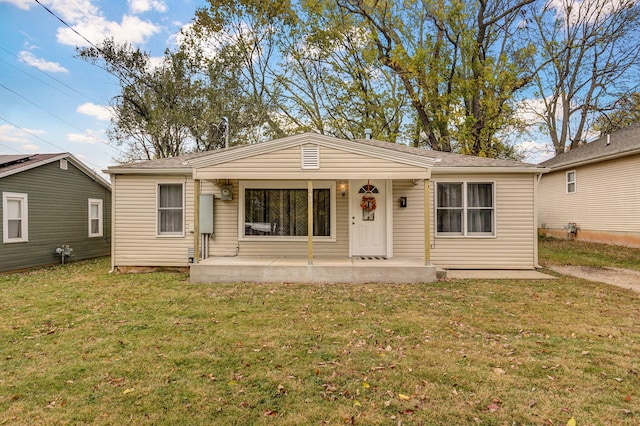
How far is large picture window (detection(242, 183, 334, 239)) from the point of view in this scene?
28.6 feet

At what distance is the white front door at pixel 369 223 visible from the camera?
851 cm

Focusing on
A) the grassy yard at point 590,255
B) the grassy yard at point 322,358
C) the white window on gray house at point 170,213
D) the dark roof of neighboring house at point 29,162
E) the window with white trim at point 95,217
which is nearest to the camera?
the grassy yard at point 322,358

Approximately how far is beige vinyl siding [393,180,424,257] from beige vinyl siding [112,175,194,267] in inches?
210

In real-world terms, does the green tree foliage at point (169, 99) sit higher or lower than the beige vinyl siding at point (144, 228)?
higher

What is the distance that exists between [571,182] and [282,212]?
1324 centimetres

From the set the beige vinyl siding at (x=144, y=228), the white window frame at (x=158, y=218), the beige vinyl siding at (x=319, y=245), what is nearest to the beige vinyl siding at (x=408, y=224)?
the beige vinyl siding at (x=319, y=245)

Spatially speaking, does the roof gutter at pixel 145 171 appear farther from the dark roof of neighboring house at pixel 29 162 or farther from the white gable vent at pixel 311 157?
the white gable vent at pixel 311 157

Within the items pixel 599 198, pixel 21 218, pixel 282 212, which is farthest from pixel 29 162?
pixel 599 198

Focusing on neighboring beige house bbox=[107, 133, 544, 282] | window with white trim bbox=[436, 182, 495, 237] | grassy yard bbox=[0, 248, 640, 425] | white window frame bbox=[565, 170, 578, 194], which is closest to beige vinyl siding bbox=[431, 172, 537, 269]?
neighboring beige house bbox=[107, 133, 544, 282]

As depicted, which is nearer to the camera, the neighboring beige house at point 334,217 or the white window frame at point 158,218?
the neighboring beige house at point 334,217

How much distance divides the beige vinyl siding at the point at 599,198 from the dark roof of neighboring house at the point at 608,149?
384 millimetres

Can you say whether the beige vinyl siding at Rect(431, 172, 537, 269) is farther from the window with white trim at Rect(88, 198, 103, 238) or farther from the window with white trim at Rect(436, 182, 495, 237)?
the window with white trim at Rect(88, 198, 103, 238)

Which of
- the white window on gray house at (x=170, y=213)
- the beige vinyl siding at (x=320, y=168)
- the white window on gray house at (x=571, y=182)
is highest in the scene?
the white window on gray house at (x=571, y=182)

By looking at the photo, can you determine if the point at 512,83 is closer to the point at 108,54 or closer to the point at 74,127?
the point at 108,54
